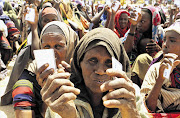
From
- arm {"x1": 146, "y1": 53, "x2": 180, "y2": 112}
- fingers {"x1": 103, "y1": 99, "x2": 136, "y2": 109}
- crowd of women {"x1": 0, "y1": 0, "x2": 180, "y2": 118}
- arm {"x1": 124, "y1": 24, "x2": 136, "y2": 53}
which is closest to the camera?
fingers {"x1": 103, "y1": 99, "x2": 136, "y2": 109}

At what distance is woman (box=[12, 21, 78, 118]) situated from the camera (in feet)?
7.02

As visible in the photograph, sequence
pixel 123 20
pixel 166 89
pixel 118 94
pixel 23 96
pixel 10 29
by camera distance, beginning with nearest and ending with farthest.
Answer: pixel 118 94 < pixel 23 96 < pixel 166 89 < pixel 123 20 < pixel 10 29

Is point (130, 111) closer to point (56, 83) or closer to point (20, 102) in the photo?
point (56, 83)

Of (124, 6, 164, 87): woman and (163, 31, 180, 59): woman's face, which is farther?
(124, 6, 164, 87): woman

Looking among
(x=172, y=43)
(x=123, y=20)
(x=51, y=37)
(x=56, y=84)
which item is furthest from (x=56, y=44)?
(x=123, y=20)

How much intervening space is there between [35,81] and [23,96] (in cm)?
26

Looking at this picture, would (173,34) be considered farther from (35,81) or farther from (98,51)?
(35,81)

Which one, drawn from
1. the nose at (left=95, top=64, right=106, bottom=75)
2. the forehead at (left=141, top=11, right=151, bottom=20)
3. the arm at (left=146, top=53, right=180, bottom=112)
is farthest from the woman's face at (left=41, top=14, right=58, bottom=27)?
the nose at (left=95, top=64, right=106, bottom=75)

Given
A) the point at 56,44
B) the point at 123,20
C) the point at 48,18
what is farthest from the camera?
the point at 123,20

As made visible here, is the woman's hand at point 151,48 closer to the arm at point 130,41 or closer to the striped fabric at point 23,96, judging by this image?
the arm at point 130,41

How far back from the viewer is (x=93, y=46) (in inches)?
59.6

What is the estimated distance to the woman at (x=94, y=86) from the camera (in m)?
1.14

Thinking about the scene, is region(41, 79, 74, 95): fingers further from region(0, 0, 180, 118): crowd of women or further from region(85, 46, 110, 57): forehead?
region(85, 46, 110, 57): forehead

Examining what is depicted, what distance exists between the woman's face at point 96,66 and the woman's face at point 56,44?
82cm
